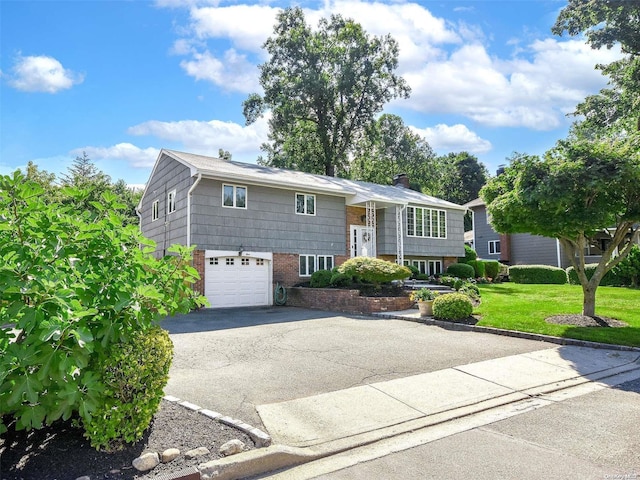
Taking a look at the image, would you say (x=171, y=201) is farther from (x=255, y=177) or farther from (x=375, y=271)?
(x=375, y=271)

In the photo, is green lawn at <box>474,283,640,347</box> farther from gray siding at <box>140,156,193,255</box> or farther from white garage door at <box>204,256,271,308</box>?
gray siding at <box>140,156,193,255</box>

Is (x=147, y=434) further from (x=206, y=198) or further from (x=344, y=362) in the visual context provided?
(x=206, y=198)

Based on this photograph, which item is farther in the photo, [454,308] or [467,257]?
[467,257]

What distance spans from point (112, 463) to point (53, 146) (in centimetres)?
2170

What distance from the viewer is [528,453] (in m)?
4.01

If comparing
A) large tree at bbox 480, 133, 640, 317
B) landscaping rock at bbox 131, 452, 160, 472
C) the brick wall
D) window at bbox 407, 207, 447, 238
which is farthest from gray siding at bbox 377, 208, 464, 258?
landscaping rock at bbox 131, 452, 160, 472

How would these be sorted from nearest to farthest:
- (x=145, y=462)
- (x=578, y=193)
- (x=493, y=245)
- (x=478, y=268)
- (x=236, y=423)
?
1. (x=145, y=462)
2. (x=236, y=423)
3. (x=578, y=193)
4. (x=478, y=268)
5. (x=493, y=245)

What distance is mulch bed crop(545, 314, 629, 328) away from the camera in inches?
412

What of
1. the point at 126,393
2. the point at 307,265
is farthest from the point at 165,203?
the point at 126,393

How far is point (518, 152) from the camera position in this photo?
1037 cm

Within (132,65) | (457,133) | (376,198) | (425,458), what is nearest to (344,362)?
(425,458)

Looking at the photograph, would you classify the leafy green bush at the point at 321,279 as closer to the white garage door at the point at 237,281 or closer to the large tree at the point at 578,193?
the white garage door at the point at 237,281

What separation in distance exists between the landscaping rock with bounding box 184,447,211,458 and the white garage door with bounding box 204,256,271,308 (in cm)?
1335

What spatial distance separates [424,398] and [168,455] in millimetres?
3481
